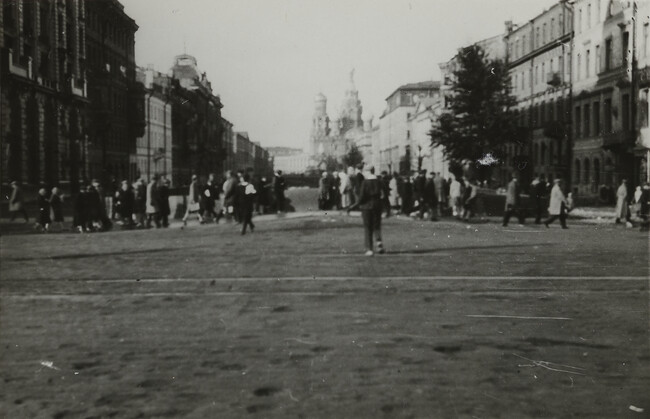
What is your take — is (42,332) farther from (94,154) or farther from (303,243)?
(94,154)

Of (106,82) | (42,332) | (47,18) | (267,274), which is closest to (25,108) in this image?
(47,18)

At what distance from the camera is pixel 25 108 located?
39938mm

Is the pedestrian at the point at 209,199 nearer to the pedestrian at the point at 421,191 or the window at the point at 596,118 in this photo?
the pedestrian at the point at 421,191

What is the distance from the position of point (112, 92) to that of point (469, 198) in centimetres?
3620

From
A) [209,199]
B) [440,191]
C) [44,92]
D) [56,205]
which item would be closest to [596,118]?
[440,191]

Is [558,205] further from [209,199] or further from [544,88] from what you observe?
[544,88]

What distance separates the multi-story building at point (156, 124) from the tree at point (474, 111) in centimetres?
3861

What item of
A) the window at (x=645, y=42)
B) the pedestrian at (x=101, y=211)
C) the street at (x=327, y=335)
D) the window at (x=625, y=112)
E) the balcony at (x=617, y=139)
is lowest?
the street at (x=327, y=335)

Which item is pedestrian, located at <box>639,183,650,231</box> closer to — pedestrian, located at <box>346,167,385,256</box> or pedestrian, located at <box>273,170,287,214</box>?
pedestrian, located at <box>346,167,385,256</box>

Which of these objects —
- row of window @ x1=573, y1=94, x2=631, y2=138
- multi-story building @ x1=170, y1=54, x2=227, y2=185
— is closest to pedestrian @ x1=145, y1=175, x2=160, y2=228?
row of window @ x1=573, y1=94, x2=631, y2=138

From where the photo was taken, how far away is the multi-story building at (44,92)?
3772 cm

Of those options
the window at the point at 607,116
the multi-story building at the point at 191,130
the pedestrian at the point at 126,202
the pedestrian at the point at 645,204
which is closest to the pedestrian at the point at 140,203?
the pedestrian at the point at 126,202

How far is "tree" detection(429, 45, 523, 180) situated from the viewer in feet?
104

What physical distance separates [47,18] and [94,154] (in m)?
13.2
